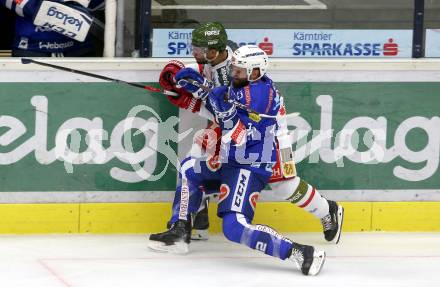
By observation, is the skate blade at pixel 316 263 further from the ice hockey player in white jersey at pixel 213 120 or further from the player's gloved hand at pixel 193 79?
the player's gloved hand at pixel 193 79

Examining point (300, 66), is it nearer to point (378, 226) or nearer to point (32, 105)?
point (378, 226)

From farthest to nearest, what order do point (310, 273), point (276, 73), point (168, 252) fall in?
point (276, 73), point (168, 252), point (310, 273)

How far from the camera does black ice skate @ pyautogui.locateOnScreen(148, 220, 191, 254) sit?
21.2ft

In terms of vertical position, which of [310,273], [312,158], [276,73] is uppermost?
[276,73]

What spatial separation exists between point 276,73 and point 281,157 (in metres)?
0.58

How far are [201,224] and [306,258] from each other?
949 mm

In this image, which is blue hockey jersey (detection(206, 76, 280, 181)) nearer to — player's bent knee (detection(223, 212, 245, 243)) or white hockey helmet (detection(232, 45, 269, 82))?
white hockey helmet (detection(232, 45, 269, 82))

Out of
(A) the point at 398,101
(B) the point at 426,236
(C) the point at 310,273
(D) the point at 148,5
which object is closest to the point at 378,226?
(B) the point at 426,236

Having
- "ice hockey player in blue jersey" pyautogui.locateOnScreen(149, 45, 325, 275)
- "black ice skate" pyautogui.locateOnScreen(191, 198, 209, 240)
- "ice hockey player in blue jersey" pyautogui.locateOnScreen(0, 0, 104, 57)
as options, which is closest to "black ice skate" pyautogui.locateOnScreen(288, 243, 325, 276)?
"ice hockey player in blue jersey" pyautogui.locateOnScreen(149, 45, 325, 275)

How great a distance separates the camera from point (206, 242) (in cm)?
684

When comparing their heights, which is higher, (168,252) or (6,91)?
(6,91)

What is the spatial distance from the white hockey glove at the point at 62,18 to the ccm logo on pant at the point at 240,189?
1378mm

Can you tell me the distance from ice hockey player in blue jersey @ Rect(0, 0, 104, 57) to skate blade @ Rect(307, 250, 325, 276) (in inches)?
75.1

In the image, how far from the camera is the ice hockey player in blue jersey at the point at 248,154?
19.9ft
